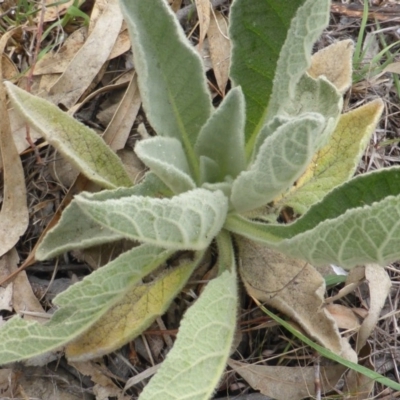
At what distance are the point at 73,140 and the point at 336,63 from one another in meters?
0.78

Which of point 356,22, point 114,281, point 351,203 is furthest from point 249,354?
point 356,22

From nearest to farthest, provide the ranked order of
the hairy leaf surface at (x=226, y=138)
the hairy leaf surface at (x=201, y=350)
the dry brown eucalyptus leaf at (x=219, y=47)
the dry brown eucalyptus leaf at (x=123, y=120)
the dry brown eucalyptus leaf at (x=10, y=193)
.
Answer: the hairy leaf surface at (x=201, y=350) < the hairy leaf surface at (x=226, y=138) < the dry brown eucalyptus leaf at (x=10, y=193) < the dry brown eucalyptus leaf at (x=123, y=120) < the dry brown eucalyptus leaf at (x=219, y=47)

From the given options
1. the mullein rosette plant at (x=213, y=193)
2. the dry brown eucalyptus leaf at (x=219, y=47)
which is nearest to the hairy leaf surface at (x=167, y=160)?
the mullein rosette plant at (x=213, y=193)

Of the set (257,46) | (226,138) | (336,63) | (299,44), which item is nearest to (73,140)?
(226,138)

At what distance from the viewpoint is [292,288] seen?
1484 mm

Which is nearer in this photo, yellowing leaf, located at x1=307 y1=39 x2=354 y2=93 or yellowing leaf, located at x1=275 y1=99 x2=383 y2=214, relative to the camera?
yellowing leaf, located at x1=275 y1=99 x2=383 y2=214

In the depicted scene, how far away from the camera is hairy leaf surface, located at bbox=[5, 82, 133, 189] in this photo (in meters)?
1.46

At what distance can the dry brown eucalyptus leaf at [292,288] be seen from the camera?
1.44 meters

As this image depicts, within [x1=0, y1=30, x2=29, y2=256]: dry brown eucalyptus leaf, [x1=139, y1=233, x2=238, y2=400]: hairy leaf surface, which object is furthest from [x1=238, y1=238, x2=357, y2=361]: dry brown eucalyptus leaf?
[x1=0, y1=30, x2=29, y2=256]: dry brown eucalyptus leaf

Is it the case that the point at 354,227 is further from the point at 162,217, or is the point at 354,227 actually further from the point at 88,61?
the point at 88,61

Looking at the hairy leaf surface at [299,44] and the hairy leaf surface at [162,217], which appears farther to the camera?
the hairy leaf surface at [299,44]

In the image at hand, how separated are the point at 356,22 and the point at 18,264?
53.8 inches

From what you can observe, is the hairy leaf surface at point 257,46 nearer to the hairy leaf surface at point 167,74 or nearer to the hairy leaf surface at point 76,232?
the hairy leaf surface at point 167,74

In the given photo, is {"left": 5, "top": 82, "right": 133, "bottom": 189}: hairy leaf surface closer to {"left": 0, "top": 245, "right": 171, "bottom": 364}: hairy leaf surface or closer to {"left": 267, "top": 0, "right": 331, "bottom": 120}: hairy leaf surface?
{"left": 0, "top": 245, "right": 171, "bottom": 364}: hairy leaf surface
